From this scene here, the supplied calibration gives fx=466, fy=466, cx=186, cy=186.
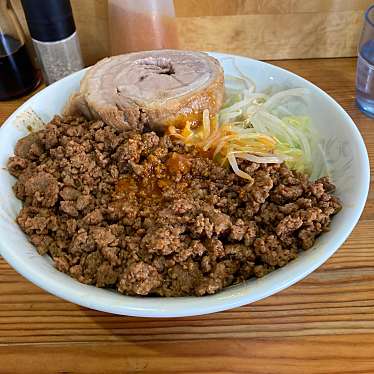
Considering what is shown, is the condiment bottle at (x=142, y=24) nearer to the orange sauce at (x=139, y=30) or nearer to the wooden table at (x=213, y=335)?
the orange sauce at (x=139, y=30)

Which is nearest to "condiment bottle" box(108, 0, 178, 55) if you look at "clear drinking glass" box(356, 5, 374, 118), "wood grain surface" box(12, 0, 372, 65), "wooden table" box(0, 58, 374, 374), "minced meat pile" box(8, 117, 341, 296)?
"wood grain surface" box(12, 0, 372, 65)

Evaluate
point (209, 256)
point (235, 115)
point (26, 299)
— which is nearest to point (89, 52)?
point (235, 115)

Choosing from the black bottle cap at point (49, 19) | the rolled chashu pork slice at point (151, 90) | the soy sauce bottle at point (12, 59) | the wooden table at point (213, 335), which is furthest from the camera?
the soy sauce bottle at point (12, 59)

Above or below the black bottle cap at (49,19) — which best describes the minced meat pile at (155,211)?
below

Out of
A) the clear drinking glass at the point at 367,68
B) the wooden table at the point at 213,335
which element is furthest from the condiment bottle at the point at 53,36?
the clear drinking glass at the point at 367,68

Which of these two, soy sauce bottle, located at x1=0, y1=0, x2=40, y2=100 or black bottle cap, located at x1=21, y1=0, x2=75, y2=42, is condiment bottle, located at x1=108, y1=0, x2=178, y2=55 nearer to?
black bottle cap, located at x1=21, y1=0, x2=75, y2=42

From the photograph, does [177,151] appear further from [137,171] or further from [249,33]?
[249,33]
